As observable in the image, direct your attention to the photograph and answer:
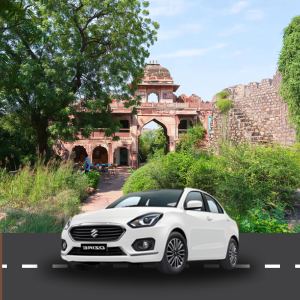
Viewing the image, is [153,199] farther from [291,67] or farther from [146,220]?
[291,67]

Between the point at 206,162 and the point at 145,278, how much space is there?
7654 millimetres

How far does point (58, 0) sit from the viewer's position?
1922cm

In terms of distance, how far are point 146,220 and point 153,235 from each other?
25 cm

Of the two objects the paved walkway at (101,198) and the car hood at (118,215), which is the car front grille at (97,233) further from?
the paved walkway at (101,198)

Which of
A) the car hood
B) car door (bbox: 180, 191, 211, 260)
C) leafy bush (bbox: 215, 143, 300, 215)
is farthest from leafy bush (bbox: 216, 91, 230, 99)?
the car hood

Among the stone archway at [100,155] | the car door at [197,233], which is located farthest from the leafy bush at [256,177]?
the stone archway at [100,155]

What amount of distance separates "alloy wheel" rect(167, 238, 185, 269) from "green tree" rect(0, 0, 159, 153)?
14254 mm

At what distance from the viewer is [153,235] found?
4.60m

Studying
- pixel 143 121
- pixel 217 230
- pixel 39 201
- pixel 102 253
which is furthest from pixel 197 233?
pixel 143 121

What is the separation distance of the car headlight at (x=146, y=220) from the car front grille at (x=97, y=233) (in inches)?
6.5

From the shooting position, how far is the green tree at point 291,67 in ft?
54.1

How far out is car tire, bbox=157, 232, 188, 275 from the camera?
463cm

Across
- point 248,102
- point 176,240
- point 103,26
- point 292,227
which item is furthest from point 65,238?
point 248,102

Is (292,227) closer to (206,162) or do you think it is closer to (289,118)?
(206,162)
